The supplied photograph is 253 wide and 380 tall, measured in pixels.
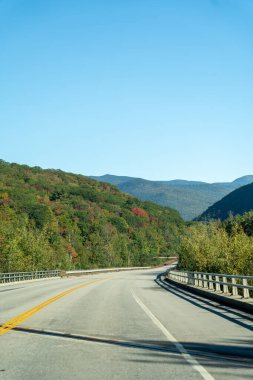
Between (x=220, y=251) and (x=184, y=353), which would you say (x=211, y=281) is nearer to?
(x=220, y=251)

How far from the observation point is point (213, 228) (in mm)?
50312

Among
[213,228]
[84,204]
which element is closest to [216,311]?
[213,228]

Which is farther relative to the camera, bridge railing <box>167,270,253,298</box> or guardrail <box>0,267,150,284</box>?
guardrail <box>0,267,150,284</box>

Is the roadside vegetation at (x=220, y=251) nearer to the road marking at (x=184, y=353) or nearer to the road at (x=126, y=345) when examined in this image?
the road at (x=126, y=345)

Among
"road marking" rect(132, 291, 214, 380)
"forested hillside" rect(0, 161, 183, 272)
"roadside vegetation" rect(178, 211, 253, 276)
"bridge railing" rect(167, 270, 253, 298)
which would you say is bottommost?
"road marking" rect(132, 291, 214, 380)

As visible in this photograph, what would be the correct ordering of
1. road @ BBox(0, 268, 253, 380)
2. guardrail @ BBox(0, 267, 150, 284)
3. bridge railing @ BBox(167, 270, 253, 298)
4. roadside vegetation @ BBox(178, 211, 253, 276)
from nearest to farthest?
road @ BBox(0, 268, 253, 380)
bridge railing @ BBox(167, 270, 253, 298)
roadside vegetation @ BBox(178, 211, 253, 276)
guardrail @ BBox(0, 267, 150, 284)

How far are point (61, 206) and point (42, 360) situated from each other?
171m

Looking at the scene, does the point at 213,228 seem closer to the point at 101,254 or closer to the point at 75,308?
the point at 75,308

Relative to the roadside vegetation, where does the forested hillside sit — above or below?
above

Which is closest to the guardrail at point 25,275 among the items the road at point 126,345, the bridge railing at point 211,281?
the bridge railing at point 211,281

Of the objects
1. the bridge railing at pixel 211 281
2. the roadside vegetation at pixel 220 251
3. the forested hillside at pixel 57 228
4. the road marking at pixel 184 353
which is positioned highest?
the forested hillside at pixel 57 228

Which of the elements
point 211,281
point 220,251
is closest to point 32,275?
point 220,251

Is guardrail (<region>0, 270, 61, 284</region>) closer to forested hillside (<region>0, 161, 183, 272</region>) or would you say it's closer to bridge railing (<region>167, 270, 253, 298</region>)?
bridge railing (<region>167, 270, 253, 298</region>)

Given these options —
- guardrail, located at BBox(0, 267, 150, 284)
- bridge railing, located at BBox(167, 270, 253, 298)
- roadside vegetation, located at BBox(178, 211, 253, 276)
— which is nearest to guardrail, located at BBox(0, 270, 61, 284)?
guardrail, located at BBox(0, 267, 150, 284)
